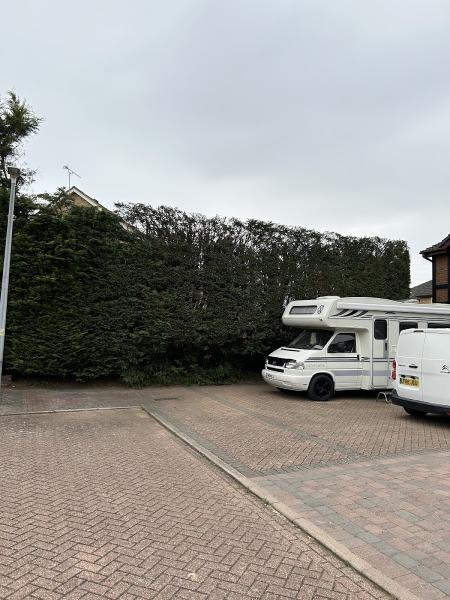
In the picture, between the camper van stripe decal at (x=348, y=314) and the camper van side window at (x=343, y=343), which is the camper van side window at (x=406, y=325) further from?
the camper van side window at (x=343, y=343)

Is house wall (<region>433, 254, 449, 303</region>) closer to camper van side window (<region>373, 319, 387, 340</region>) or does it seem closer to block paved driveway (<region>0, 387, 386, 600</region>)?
camper van side window (<region>373, 319, 387, 340</region>)

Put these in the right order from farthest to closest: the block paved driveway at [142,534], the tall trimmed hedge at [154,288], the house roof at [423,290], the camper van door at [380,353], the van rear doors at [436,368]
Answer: the house roof at [423,290], the camper van door at [380,353], the tall trimmed hedge at [154,288], the van rear doors at [436,368], the block paved driveway at [142,534]

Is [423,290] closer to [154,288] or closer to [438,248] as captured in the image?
[438,248]

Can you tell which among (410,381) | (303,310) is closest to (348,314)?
(303,310)

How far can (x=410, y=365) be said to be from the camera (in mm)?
9086

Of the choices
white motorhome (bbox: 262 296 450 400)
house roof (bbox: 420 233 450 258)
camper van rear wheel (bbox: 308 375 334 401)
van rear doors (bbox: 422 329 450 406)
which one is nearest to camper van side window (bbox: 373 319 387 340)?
white motorhome (bbox: 262 296 450 400)

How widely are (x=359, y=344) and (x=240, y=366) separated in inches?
166

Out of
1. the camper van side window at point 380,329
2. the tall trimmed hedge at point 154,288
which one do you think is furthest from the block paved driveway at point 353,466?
the tall trimmed hedge at point 154,288

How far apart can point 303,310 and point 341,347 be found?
147 cm

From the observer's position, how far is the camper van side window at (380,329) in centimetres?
1230

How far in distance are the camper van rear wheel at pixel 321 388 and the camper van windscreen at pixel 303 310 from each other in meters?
1.80

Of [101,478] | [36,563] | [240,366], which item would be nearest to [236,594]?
[36,563]

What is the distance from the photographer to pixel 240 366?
49.0ft

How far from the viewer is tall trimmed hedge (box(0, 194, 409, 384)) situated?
11852 millimetres
